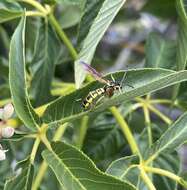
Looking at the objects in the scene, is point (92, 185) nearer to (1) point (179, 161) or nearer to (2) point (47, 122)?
(2) point (47, 122)

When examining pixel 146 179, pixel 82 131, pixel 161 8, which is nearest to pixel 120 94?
pixel 146 179

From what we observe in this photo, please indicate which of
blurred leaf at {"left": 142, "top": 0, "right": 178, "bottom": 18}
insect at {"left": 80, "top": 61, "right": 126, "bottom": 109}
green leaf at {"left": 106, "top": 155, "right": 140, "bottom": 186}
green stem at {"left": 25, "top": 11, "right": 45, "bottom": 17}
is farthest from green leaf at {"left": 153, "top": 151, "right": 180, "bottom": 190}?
blurred leaf at {"left": 142, "top": 0, "right": 178, "bottom": 18}

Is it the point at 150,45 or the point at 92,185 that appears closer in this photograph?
the point at 92,185

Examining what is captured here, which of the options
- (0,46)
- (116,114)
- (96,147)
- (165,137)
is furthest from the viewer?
(0,46)

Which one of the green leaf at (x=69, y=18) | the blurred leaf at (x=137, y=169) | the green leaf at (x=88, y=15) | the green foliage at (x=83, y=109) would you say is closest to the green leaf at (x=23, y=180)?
the green foliage at (x=83, y=109)

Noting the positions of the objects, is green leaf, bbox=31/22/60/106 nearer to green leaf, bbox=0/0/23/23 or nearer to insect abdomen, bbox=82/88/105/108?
green leaf, bbox=0/0/23/23

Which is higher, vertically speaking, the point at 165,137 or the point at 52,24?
the point at 52,24

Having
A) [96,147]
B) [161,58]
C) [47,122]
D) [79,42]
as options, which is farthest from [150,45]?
[47,122]
